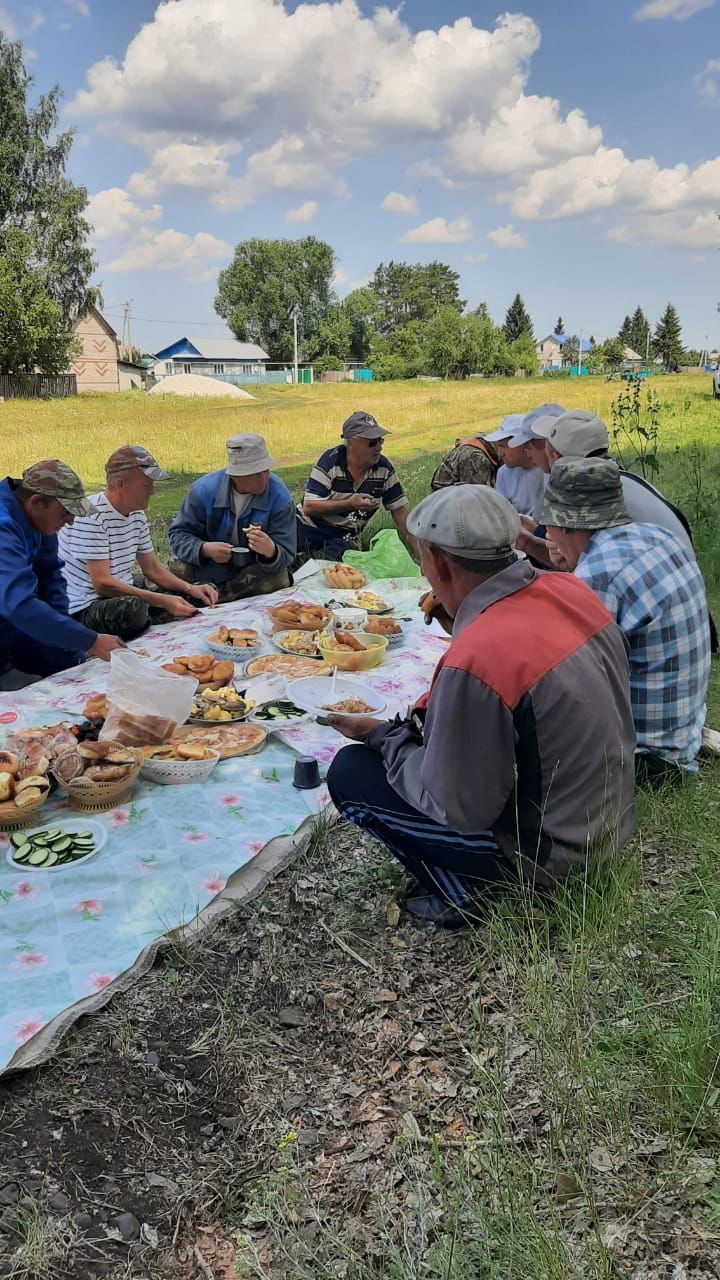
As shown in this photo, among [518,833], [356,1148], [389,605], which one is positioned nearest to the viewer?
[356,1148]

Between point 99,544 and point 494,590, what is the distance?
321 cm

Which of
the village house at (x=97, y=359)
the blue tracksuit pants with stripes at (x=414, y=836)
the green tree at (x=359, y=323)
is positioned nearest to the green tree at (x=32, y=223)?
the village house at (x=97, y=359)

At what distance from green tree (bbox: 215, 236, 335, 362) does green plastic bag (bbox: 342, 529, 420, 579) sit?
80.7 m

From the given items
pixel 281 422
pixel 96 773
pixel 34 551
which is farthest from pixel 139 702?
pixel 281 422

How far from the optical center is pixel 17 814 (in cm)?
282

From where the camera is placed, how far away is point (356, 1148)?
195cm

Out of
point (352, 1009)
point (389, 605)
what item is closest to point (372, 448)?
point (389, 605)

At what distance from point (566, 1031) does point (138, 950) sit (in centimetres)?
126

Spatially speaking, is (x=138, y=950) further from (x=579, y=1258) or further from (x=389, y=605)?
(x=389, y=605)

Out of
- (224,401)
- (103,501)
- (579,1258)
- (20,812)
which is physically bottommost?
(579,1258)

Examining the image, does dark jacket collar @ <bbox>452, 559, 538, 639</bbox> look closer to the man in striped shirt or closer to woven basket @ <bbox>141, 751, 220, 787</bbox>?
woven basket @ <bbox>141, 751, 220, 787</bbox>

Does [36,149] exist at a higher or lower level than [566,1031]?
higher

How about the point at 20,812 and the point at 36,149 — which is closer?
the point at 20,812

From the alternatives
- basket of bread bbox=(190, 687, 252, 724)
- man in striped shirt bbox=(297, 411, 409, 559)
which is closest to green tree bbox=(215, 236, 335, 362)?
man in striped shirt bbox=(297, 411, 409, 559)
